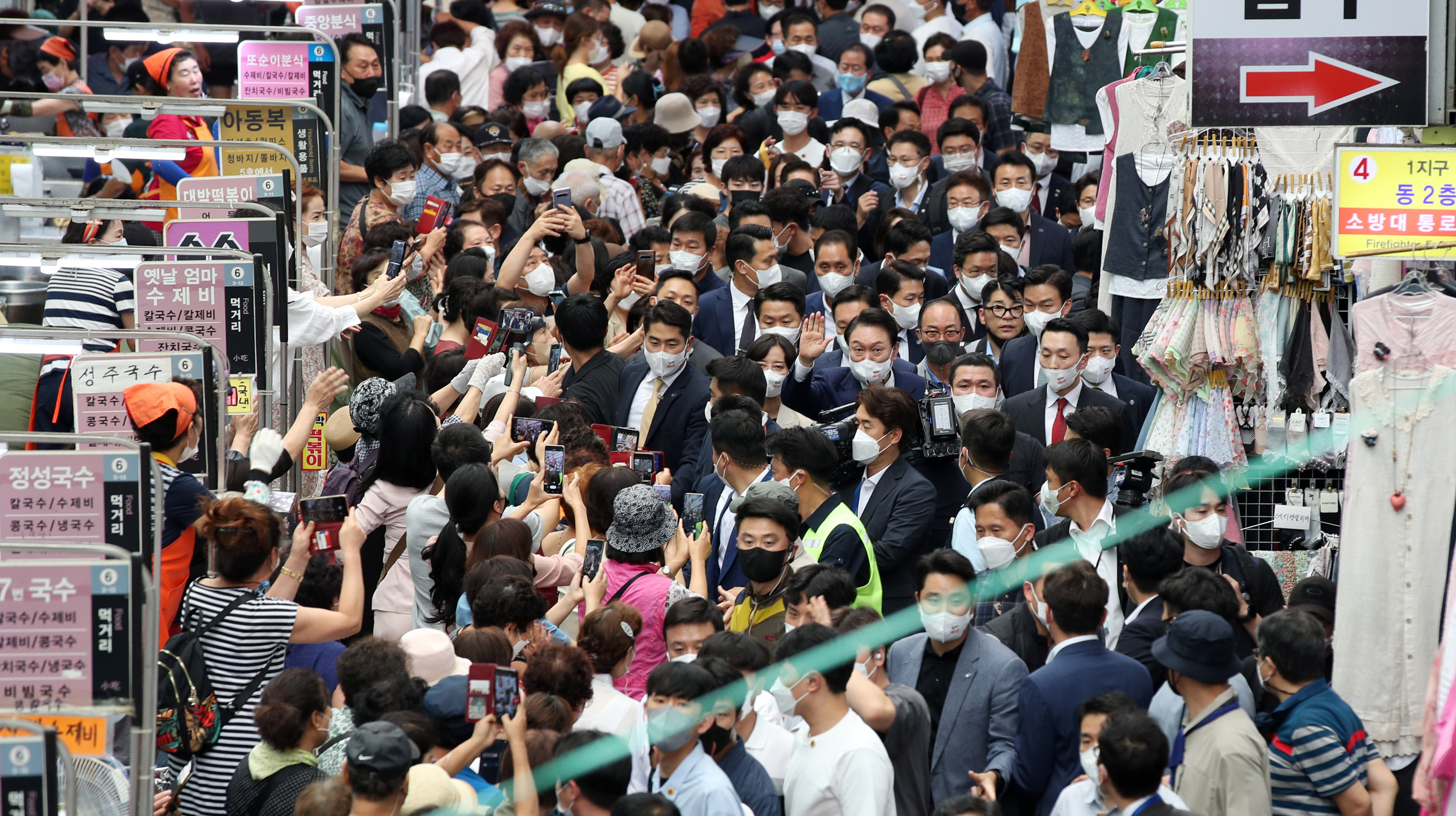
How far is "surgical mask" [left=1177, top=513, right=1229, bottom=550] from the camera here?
6.25 metres

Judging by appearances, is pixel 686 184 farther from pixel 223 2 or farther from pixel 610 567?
pixel 610 567

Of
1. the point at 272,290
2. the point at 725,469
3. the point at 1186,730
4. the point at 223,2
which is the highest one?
the point at 223,2

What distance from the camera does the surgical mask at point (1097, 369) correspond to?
311 inches

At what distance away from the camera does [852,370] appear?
8.22m

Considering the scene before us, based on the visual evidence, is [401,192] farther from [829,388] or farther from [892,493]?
[892,493]

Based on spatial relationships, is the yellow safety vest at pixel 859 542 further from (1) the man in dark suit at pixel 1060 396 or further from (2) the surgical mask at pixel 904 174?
(2) the surgical mask at pixel 904 174

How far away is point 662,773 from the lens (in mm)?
4641

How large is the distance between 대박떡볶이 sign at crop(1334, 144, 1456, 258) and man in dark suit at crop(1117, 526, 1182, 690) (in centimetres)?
120

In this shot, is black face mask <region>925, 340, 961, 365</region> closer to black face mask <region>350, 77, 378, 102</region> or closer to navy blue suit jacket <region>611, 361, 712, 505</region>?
navy blue suit jacket <region>611, 361, 712, 505</region>

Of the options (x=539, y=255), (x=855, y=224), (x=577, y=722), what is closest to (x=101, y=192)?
(x=539, y=255)

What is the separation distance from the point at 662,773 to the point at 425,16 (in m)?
13.1

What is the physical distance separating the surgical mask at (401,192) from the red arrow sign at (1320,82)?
233 inches

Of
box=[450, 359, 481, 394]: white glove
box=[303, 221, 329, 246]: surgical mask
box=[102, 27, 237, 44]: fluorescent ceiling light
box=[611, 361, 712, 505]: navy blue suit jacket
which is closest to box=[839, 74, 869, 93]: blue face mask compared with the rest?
box=[102, 27, 237, 44]: fluorescent ceiling light

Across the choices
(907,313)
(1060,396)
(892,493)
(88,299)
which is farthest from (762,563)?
(907,313)
